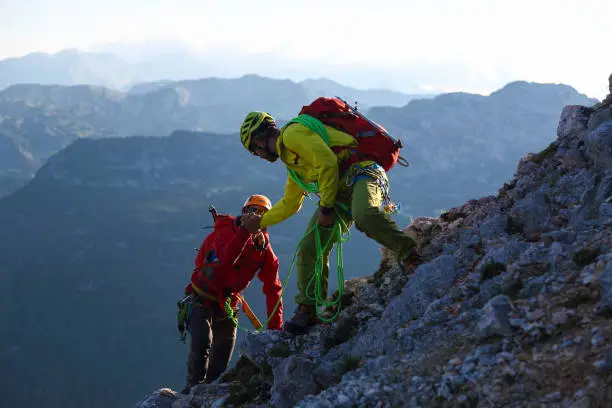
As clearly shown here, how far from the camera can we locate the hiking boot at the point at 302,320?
27.2ft

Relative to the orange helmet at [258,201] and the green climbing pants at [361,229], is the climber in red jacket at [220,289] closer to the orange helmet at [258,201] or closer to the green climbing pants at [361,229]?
the orange helmet at [258,201]

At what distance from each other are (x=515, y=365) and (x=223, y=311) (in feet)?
20.6

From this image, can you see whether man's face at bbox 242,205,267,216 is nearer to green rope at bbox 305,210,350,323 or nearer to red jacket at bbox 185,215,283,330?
red jacket at bbox 185,215,283,330

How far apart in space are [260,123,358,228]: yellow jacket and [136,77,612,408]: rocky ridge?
1691 mm

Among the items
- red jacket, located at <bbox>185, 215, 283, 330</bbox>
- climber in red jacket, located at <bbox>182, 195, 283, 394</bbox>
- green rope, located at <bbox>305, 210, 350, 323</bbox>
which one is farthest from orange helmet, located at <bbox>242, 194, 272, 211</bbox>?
green rope, located at <bbox>305, 210, 350, 323</bbox>

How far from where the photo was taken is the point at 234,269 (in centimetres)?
966

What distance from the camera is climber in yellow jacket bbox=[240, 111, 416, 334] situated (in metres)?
7.21

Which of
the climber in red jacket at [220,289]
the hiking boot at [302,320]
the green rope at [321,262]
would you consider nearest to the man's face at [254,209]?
the climber in red jacket at [220,289]

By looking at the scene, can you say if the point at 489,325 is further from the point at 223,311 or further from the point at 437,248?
the point at 223,311

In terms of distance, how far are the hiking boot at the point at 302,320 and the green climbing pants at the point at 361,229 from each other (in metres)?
0.17

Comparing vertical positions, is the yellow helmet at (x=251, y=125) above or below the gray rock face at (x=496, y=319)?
above

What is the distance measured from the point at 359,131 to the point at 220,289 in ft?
12.7

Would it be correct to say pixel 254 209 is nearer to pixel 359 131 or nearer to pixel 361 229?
pixel 359 131

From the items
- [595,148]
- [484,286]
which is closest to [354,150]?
[484,286]
